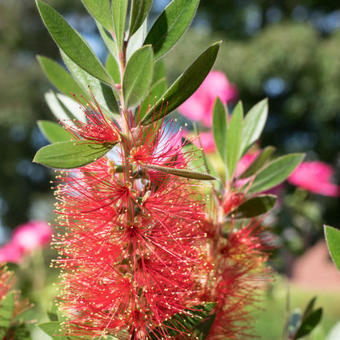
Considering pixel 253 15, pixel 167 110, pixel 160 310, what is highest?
pixel 253 15

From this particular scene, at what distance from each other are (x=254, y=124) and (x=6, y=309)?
1.18 ft

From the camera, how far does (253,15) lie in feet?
25.0

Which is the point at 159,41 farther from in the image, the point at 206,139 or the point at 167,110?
the point at 206,139

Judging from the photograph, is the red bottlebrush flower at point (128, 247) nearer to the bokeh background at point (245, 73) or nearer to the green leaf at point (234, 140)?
the green leaf at point (234, 140)

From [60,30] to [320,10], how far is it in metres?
7.99

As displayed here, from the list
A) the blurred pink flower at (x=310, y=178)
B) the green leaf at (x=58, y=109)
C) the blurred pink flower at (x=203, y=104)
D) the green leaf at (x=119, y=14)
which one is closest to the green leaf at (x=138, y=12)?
the green leaf at (x=119, y=14)

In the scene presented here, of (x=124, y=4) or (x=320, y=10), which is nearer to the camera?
(x=124, y=4)

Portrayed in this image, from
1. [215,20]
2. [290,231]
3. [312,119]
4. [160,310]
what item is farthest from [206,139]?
[215,20]

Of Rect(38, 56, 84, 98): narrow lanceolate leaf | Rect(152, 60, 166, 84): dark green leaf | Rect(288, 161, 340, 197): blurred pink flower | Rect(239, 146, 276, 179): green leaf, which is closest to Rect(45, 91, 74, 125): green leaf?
Rect(38, 56, 84, 98): narrow lanceolate leaf

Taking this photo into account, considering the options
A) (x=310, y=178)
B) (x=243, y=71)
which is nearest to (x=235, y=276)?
(x=310, y=178)

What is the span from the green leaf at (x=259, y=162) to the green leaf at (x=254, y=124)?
0.02m

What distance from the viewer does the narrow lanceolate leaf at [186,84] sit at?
1.07 ft

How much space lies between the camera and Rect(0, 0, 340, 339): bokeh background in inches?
243

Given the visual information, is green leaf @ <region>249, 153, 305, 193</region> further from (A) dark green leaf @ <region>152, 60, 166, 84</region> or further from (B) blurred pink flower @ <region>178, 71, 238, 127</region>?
(B) blurred pink flower @ <region>178, 71, 238, 127</region>
